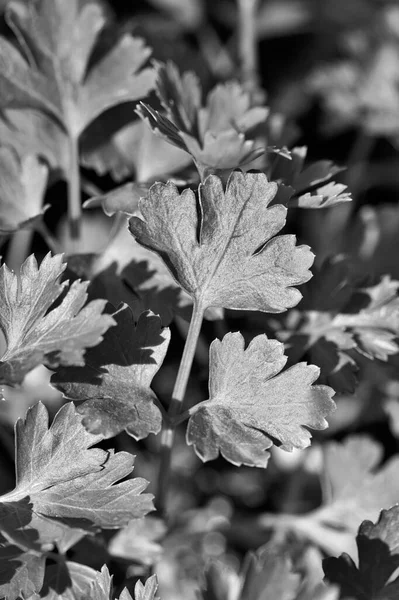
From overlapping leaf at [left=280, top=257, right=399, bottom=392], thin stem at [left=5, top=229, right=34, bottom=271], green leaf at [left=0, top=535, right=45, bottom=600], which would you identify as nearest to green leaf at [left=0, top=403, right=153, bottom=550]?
green leaf at [left=0, top=535, right=45, bottom=600]

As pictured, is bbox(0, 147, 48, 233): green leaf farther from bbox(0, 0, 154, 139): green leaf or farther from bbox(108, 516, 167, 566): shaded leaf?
bbox(108, 516, 167, 566): shaded leaf

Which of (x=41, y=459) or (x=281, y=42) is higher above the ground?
(x=41, y=459)

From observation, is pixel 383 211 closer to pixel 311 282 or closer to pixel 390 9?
pixel 311 282

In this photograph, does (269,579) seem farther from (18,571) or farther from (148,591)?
(18,571)

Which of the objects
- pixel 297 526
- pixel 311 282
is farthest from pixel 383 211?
pixel 297 526

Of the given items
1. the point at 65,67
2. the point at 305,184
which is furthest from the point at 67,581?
the point at 65,67

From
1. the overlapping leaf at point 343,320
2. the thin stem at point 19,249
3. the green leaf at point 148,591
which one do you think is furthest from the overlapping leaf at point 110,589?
the thin stem at point 19,249

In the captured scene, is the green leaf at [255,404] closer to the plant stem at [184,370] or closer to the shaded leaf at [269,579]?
the plant stem at [184,370]
